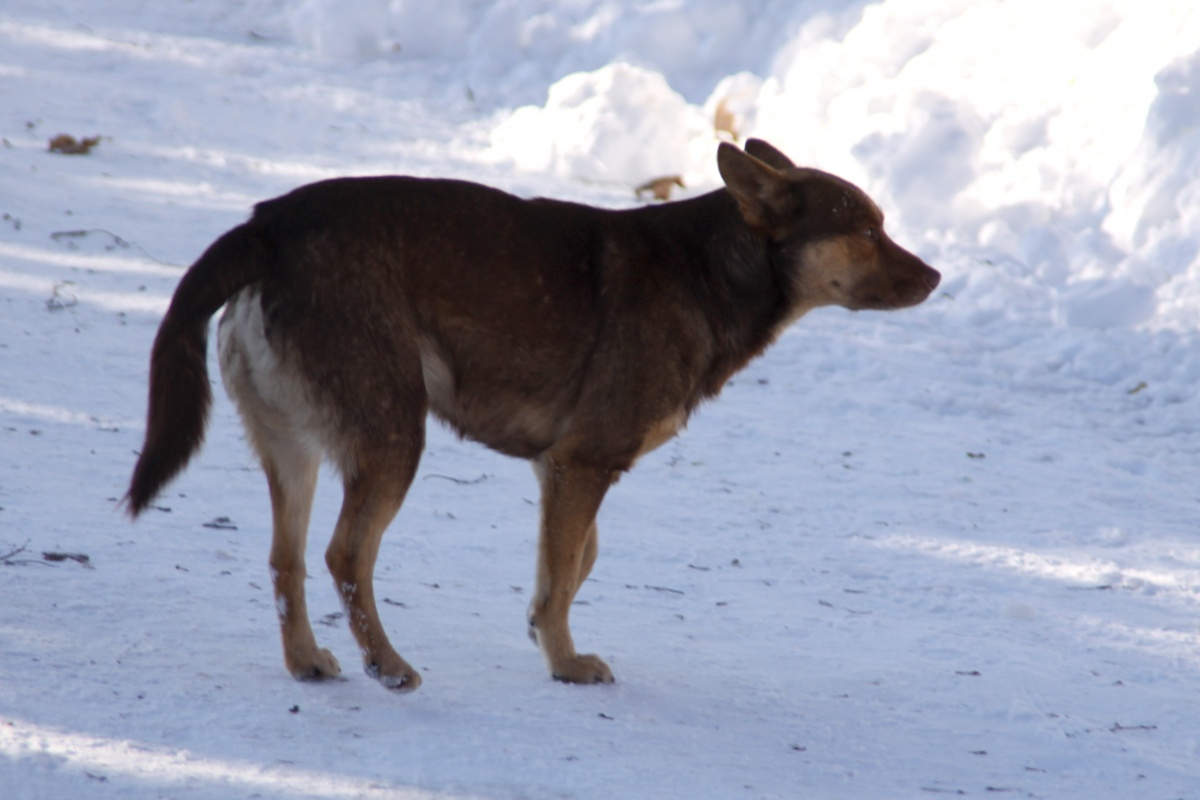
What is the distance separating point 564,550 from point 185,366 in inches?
53.8

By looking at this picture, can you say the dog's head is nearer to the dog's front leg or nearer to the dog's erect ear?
the dog's erect ear

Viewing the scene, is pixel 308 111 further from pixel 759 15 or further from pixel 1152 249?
pixel 1152 249

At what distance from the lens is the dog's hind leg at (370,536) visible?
3.76 m

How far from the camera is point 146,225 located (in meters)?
9.00

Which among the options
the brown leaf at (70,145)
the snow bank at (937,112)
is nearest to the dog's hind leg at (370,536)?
the snow bank at (937,112)

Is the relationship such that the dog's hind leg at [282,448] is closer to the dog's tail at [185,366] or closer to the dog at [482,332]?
the dog at [482,332]

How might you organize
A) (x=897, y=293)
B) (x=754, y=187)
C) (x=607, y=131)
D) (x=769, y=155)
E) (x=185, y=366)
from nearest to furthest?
(x=185, y=366) → (x=754, y=187) → (x=897, y=293) → (x=769, y=155) → (x=607, y=131)

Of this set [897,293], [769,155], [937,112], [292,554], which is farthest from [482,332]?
[937,112]

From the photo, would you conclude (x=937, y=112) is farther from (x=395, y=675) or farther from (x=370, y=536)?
(x=395, y=675)

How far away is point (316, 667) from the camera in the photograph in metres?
3.89

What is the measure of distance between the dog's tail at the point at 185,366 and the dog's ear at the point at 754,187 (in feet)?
5.28

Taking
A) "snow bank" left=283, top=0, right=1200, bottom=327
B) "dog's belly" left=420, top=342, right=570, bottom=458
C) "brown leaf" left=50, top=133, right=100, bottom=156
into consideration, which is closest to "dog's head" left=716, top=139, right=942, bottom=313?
"dog's belly" left=420, top=342, right=570, bottom=458

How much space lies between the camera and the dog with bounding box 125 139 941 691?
3.71 meters

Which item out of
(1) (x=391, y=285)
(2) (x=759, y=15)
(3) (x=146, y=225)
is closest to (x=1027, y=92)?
(2) (x=759, y=15)
